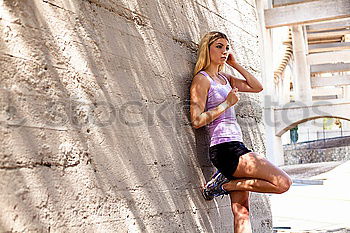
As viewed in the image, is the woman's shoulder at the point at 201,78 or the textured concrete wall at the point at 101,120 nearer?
the textured concrete wall at the point at 101,120

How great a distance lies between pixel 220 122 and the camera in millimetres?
3107

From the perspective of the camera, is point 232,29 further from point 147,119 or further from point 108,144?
Answer: point 108,144

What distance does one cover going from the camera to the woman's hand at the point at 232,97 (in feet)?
9.67

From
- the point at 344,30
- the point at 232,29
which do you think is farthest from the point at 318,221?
the point at 344,30

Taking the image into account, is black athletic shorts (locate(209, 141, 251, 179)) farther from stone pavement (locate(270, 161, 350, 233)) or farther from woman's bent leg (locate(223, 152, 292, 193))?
stone pavement (locate(270, 161, 350, 233))

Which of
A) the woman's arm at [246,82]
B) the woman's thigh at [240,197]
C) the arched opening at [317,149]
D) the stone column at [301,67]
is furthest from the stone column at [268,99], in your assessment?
the woman's thigh at [240,197]

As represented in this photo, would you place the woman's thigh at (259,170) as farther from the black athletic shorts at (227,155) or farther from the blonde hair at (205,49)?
the blonde hair at (205,49)

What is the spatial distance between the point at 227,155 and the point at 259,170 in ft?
0.75

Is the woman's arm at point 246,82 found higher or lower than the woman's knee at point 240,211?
higher

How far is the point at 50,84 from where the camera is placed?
2.16 meters

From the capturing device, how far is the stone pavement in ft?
17.3

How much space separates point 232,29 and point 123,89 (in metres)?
1.77

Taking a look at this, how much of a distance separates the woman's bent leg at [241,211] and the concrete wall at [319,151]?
19685 millimetres

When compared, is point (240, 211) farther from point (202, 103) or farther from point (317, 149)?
point (317, 149)
